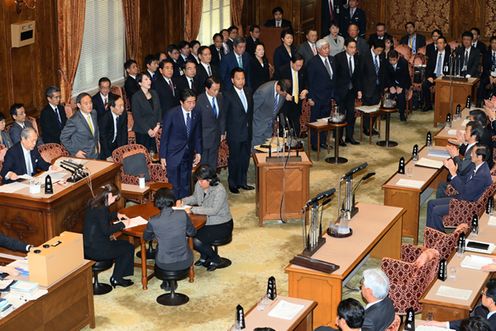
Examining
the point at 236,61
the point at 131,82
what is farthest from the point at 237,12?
the point at 131,82

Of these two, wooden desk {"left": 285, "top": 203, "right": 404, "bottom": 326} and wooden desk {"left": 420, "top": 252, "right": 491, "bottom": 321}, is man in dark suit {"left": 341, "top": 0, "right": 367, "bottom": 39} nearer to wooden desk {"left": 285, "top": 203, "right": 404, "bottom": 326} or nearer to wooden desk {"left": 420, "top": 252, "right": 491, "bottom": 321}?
wooden desk {"left": 285, "top": 203, "right": 404, "bottom": 326}

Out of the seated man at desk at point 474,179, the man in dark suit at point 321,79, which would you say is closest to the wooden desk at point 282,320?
the seated man at desk at point 474,179

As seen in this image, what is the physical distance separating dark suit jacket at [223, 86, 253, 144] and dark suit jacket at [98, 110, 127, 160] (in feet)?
4.84

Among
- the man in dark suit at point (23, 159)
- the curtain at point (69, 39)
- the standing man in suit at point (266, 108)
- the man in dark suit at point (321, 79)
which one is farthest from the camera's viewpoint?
the man in dark suit at point (321, 79)

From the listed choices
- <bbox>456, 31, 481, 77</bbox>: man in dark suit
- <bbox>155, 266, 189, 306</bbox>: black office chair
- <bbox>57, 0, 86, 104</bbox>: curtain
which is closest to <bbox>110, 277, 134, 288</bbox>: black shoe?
<bbox>155, 266, 189, 306</bbox>: black office chair

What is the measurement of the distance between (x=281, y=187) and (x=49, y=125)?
3.20 meters

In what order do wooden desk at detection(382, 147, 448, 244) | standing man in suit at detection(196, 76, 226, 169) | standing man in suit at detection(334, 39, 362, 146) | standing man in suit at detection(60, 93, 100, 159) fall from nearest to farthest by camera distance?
1. wooden desk at detection(382, 147, 448, 244)
2. standing man in suit at detection(60, 93, 100, 159)
3. standing man in suit at detection(196, 76, 226, 169)
4. standing man in suit at detection(334, 39, 362, 146)

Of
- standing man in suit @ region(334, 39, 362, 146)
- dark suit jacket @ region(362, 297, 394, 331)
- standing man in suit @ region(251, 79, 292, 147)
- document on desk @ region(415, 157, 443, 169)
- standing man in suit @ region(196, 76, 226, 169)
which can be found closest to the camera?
dark suit jacket @ region(362, 297, 394, 331)

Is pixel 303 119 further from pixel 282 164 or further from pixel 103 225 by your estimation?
pixel 103 225

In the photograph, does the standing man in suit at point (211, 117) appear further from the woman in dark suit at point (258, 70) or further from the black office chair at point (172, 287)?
the black office chair at point (172, 287)

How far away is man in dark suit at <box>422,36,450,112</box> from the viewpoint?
1762cm

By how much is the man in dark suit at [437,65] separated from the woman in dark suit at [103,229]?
9.55 meters

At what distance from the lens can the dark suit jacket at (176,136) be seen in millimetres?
11656

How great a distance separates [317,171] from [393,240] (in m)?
3.86
